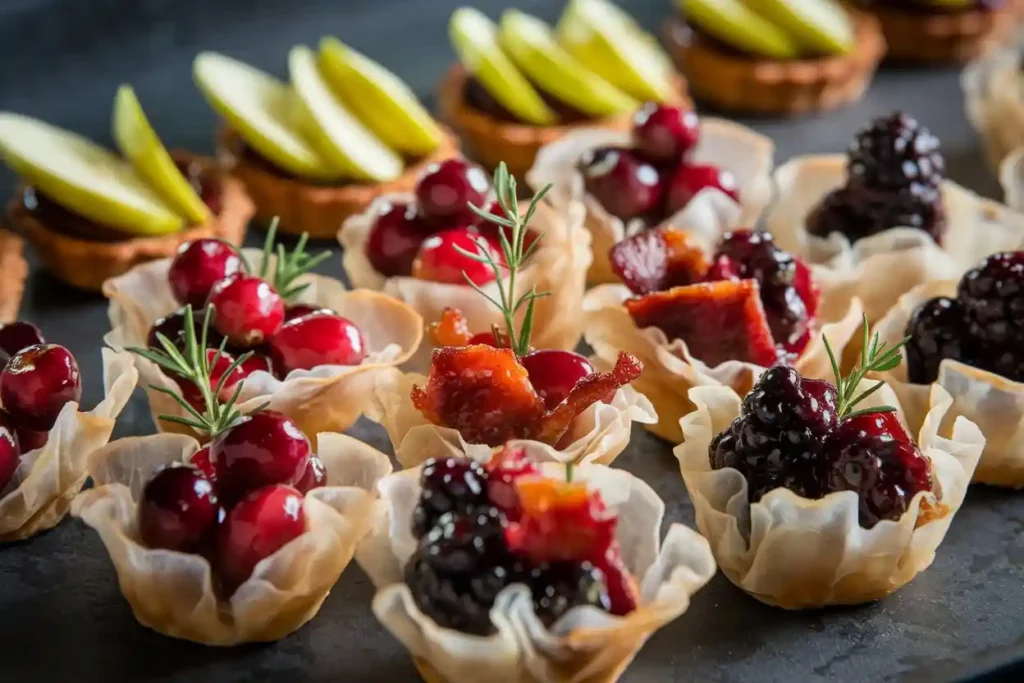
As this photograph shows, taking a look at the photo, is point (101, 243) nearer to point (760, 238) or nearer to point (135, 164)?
point (135, 164)

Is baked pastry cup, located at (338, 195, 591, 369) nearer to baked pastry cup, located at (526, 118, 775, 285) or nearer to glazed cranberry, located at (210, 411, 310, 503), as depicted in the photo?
baked pastry cup, located at (526, 118, 775, 285)

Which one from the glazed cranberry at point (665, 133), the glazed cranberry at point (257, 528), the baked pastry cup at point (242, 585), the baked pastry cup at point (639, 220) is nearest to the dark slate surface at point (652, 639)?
the baked pastry cup at point (242, 585)

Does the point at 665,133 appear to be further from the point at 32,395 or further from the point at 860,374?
the point at 32,395

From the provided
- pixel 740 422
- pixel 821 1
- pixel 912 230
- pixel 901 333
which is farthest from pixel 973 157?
pixel 740 422

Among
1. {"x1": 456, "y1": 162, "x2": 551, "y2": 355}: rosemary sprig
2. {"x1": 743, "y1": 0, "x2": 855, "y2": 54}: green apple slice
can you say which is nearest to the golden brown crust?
{"x1": 456, "y1": 162, "x2": 551, "y2": 355}: rosemary sprig

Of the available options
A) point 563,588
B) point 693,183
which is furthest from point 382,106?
point 563,588

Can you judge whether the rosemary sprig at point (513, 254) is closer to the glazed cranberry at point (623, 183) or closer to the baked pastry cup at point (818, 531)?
the baked pastry cup at point (818, 531)
